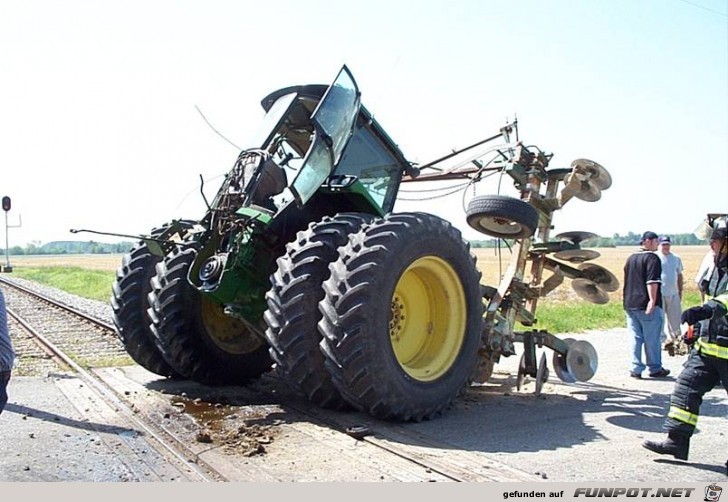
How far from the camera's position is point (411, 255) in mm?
6238

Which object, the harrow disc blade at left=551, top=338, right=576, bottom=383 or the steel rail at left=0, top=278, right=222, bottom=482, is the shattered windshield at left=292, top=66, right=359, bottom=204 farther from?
the harrow disc blade at left=551, top=338, right=576, bottom=383

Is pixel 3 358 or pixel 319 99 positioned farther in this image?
pixel 319 99

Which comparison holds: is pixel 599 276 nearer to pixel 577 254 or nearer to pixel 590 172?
pixel 577 254

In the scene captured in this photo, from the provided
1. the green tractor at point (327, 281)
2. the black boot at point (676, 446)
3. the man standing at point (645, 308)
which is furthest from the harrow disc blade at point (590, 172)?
the black boot at point (676, 446)

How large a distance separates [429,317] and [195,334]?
2460 mm

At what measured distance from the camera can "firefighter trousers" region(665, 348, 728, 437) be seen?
505 centimetres

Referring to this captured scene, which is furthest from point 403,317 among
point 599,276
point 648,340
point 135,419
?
point 648,340

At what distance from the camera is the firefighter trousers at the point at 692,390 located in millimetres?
5055

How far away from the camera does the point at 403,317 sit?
265 inches

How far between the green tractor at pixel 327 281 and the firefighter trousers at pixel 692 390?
195cm

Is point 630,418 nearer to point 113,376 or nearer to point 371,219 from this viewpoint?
point 371,219

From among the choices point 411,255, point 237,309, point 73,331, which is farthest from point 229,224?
point 73,331

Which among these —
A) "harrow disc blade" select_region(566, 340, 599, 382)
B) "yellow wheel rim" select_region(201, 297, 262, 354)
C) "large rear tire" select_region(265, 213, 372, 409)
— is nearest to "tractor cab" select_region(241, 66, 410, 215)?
"large rear tire" select_region(265, 213, 372, 409)

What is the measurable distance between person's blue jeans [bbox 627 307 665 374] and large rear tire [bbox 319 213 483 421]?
2932mm
